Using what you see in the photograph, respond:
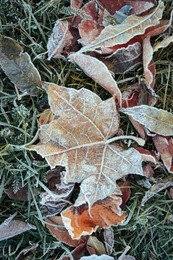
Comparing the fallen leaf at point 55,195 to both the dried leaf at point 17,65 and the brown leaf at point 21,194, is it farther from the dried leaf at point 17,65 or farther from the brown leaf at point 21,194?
the dried leaf at point 17,65

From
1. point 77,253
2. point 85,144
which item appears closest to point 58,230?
point 77,253

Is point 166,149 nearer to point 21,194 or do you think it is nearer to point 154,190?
point 154,190

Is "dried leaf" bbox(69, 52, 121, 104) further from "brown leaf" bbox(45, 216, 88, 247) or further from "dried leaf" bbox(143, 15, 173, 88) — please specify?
"brown leaf" bbox(45, 216, 88, 247)

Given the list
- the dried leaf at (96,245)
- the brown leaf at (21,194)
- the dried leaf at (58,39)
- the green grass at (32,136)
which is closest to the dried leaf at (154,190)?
the green grass at (32,136)

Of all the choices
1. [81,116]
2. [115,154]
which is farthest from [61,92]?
[115,154]

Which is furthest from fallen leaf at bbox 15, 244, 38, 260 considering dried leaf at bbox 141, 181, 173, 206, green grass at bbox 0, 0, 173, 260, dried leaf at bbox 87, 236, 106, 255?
dried leaf at bbox 141, 181, 173, 206

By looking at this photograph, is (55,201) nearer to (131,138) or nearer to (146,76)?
(131,138)
